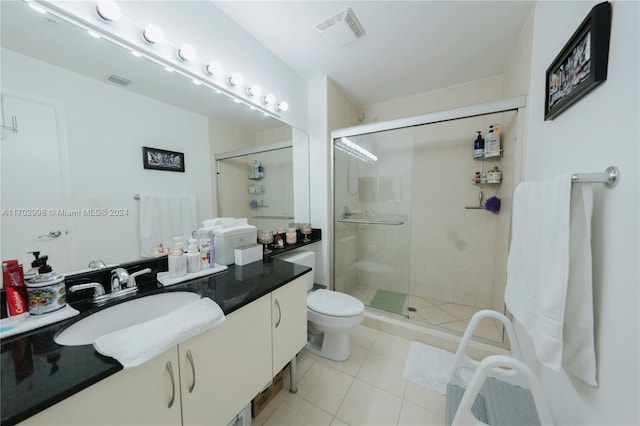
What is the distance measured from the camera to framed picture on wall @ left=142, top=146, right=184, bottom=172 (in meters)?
1.11

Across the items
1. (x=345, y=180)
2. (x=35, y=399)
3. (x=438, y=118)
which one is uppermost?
(x=438, y=118)

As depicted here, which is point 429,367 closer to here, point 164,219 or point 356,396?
point 356,396

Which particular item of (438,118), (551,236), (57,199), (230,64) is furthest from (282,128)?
(551,236)

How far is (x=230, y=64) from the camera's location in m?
1.50

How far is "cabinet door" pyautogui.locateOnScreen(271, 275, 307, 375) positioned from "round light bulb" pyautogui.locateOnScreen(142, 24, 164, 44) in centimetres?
140

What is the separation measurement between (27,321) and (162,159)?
808 mm

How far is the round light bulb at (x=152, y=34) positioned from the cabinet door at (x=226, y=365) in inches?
54.1

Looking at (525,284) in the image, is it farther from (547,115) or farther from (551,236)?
(547,115)

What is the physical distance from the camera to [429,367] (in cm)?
158

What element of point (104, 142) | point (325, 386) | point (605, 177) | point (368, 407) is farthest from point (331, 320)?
point (104, 142)

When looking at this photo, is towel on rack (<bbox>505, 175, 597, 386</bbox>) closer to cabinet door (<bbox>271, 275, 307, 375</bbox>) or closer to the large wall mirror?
cabinet door (<bbox>271, 275, 307, 375</bbox>)

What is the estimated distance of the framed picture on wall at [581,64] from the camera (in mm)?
653

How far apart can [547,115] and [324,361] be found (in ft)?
6.69

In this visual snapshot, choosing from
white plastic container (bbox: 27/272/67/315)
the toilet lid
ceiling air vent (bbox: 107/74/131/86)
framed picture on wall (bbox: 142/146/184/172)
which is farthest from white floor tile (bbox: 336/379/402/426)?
ceiling air vent (bbox: 107/74/131/86)
